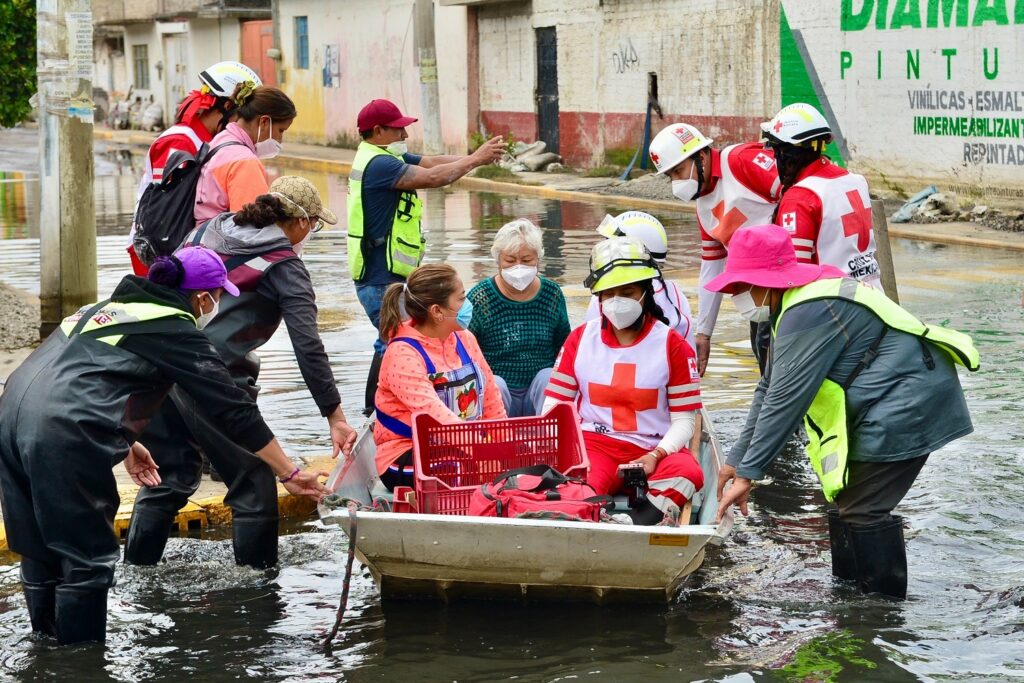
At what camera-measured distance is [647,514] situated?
21.1ft

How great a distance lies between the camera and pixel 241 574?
22.1 feet

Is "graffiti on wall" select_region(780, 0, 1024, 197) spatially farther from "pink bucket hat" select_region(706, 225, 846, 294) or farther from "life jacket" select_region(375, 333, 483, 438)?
"pink bucket hat" select_region(706, 225, 846, 294)

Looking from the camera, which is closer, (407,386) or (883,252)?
(407,386)

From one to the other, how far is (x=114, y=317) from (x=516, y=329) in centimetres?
292

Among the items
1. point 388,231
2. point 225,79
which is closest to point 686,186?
point 388,231

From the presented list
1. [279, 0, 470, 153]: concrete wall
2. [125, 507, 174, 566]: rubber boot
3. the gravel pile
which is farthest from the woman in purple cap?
[279, 0, 470, 153]: concrete wall

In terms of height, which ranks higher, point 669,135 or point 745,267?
point 669,135

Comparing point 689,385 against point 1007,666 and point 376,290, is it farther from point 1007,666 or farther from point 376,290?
point 376,290

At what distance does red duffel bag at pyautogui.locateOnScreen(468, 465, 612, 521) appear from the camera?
5.96 meters

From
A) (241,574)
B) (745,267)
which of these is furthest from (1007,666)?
(241,574)

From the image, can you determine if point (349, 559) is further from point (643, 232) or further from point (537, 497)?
point (643, 232)

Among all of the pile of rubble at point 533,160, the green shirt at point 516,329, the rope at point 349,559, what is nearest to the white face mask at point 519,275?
the green shirt at point 516,329

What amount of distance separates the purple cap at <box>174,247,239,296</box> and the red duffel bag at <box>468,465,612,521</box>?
1.42 metres

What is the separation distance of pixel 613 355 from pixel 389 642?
1678 mm
